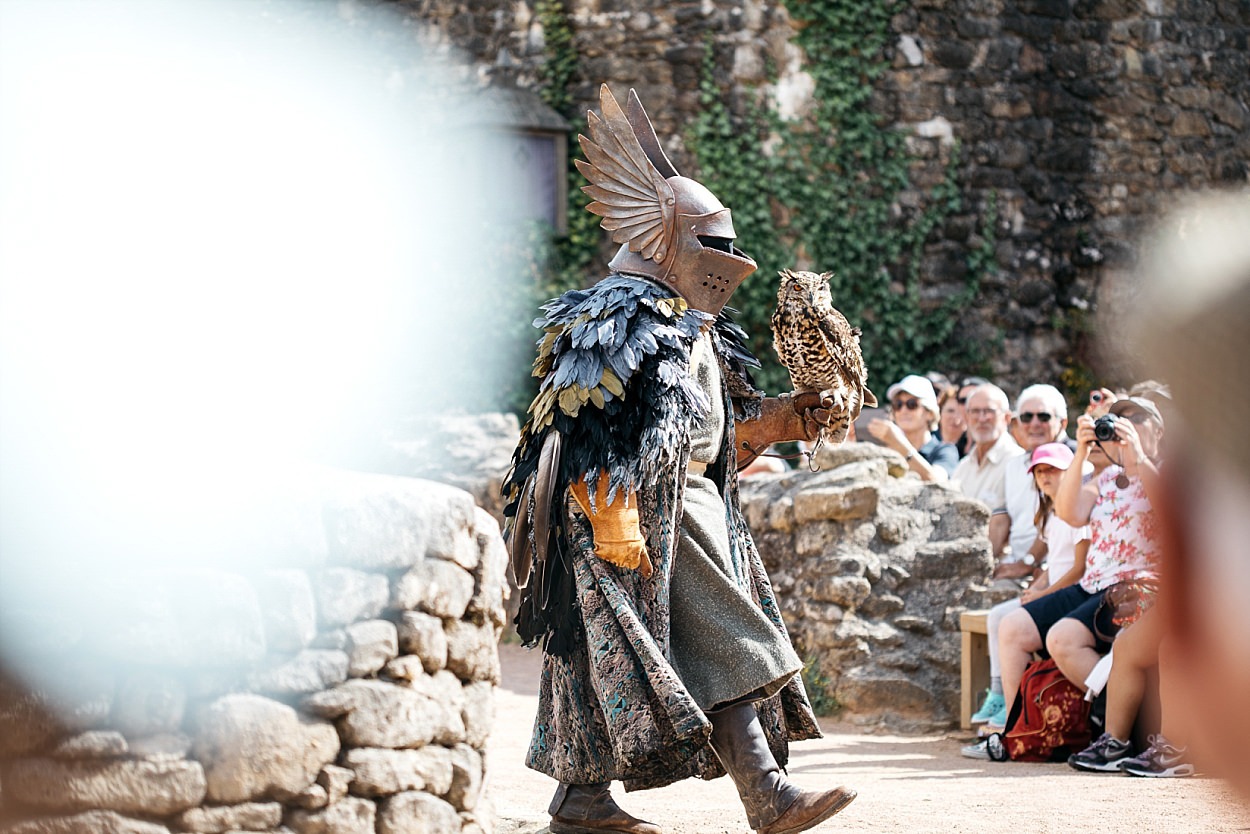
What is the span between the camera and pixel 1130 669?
5.05 meters

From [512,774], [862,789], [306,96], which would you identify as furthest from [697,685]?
[306,96]

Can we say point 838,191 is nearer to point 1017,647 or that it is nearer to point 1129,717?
point 1017,647

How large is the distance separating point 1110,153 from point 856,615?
6936 mm

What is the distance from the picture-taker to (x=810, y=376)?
4109 millimetres

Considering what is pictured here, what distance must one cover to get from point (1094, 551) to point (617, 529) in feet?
8.90

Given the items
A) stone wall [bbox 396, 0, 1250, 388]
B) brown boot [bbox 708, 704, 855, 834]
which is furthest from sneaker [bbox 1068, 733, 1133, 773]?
stone wall [bbox 396, 0, 1250, 388]

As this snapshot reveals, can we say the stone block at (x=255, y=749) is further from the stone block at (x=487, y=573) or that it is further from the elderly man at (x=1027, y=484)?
the elderly man at (x=1027, y=484)

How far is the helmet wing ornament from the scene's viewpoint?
156 inches

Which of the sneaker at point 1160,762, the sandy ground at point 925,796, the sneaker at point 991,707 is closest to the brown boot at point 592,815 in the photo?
the sandy ground at point 925,796

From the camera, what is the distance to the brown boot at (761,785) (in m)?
3.51

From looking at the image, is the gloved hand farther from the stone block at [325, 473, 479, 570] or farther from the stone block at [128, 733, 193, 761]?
the stone block at [128, 733, 193, 761]

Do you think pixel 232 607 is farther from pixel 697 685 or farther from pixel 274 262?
pixel 274 262

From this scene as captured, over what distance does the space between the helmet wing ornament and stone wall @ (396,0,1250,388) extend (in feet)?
24.3

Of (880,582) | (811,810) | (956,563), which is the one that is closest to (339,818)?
(811,810)
